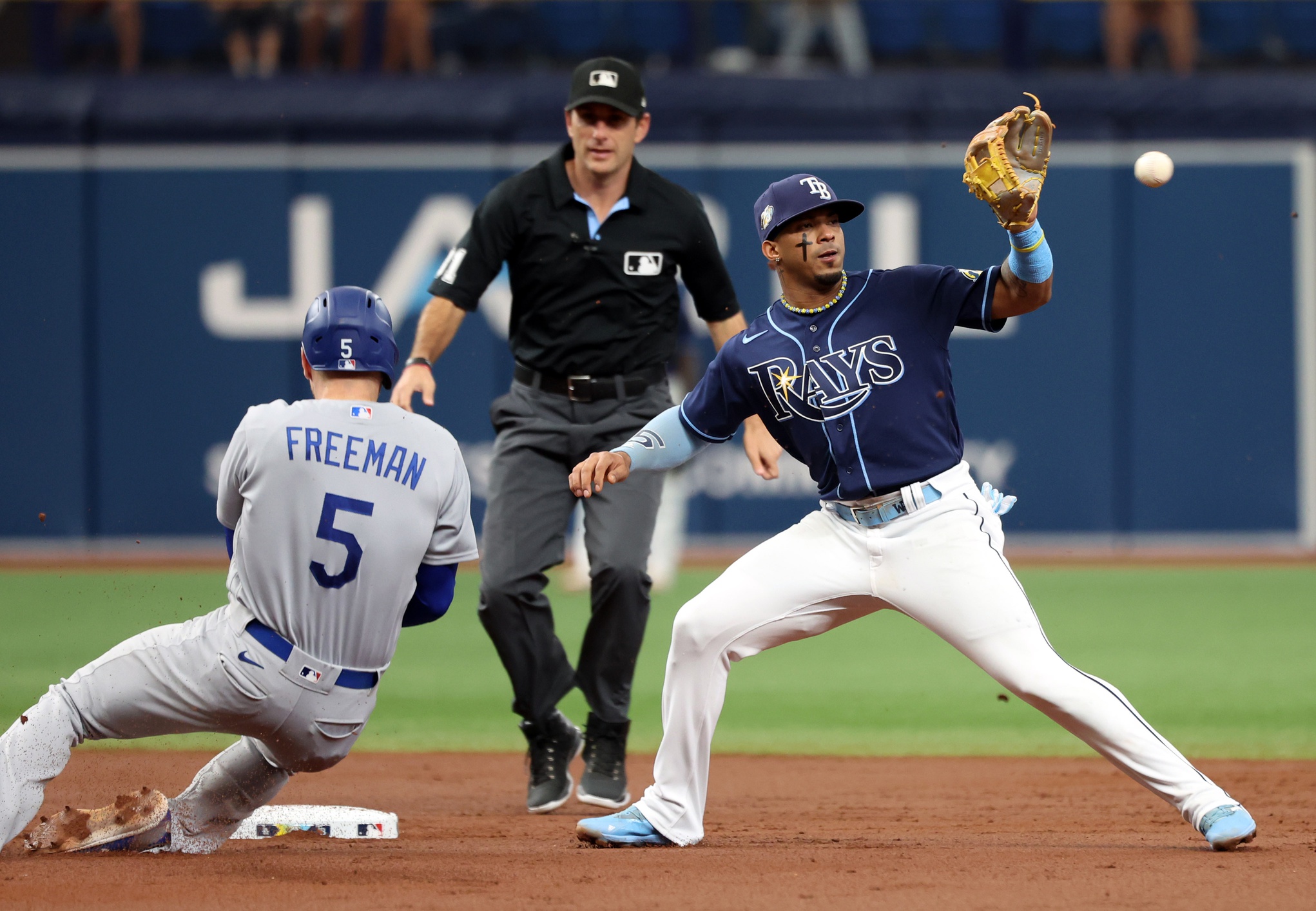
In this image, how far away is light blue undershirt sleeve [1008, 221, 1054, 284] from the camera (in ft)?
13.2

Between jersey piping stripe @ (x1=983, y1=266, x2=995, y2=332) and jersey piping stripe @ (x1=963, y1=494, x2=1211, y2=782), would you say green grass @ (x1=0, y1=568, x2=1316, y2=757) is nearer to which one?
jersey piping stripe @ (x1=963, y1=494, x2=1211, y2=782)

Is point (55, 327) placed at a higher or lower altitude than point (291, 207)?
lower

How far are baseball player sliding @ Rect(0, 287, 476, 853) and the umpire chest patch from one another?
56.1 inches

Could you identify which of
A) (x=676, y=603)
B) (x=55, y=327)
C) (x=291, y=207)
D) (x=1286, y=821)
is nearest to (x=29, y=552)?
(x=55, y=327)

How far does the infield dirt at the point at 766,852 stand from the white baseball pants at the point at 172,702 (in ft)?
0.92

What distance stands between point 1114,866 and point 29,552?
11.3 metres

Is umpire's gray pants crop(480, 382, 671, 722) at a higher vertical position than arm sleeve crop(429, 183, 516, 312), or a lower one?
lower

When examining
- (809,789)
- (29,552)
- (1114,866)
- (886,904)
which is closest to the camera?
(886,904)

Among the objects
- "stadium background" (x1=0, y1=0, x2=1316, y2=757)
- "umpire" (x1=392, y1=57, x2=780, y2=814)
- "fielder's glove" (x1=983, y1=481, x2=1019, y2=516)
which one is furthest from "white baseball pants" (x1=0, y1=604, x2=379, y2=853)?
"stadium background" (x1=0, y1=0, x2=1316, y2=757)

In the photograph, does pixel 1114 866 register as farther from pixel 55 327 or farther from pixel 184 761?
pixel 55 327

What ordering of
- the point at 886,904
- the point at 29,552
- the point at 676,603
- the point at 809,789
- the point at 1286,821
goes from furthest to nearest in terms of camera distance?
the point at 29,552 → the point at 676,603 → the point at 809,789 → the point at 1286,821 → the point at 886,904

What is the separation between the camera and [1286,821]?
15.0 feet

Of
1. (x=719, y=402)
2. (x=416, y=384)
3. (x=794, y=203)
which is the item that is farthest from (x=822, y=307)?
(x=416, y=384)

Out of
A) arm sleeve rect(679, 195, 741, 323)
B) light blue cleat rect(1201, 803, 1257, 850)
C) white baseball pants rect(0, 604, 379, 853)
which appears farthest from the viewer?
arm sleeve rect(679, 195, 741, 323)
